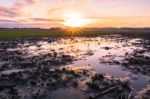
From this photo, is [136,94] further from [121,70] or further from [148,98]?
[121,70]

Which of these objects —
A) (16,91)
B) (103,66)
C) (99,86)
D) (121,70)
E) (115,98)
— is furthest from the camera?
(103,66)

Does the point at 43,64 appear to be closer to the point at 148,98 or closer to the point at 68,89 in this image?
the point at 68,89

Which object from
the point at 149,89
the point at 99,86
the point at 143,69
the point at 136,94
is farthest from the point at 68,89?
the point at 143,69

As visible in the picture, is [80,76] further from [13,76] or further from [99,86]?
[13,76]

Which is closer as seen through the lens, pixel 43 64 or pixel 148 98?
pixel 148 98

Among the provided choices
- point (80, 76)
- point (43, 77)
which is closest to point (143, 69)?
point (80, 76)

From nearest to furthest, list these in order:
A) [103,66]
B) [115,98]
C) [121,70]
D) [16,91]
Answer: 1. [115,98]
2. [16,91]
3. [121,70]
4. [103,66]

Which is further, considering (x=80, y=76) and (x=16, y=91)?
(x=80, y=76)

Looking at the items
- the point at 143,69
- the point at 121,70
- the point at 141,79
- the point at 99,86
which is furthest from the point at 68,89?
the point at 143,69
